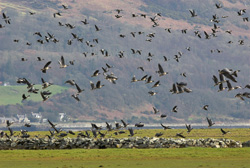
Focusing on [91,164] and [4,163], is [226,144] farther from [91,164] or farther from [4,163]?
[4,163]

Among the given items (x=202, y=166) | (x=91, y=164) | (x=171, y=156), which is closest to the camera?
(x=202, y=166)

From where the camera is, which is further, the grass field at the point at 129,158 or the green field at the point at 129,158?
the green field at the point at 129,158

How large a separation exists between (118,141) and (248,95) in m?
20.9

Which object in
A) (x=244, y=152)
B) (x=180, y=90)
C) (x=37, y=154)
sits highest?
(x=180, y=90)

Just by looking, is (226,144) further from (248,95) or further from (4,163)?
(4,163)

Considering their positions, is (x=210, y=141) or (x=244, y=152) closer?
(x=244, y=152)

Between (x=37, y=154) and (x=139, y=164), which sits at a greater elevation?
(x=139, y=164)

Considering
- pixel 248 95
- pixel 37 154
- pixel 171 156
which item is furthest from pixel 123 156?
pixel 248 95

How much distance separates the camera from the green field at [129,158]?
209 feet

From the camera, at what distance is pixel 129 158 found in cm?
7131

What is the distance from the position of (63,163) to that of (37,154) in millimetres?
10806

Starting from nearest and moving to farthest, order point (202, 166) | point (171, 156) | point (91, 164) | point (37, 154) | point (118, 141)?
point (202, 166)
point (91, 164)
point (171, 156)
point (37, 154)
point (118, 141)

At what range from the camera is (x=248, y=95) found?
68.2 meters

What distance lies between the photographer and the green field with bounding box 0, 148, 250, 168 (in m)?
63.8
